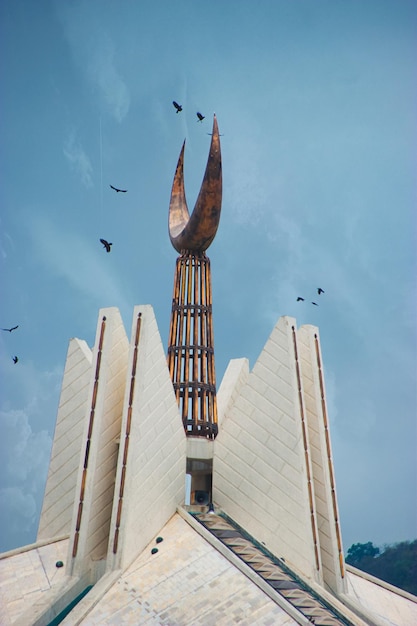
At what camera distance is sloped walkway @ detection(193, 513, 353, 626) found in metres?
12.6

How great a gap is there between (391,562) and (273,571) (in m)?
32.7

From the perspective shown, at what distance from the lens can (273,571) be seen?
45.8ft

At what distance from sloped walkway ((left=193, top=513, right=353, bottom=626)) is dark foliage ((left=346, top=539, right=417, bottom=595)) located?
2864cm

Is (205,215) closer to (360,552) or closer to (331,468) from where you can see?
(331,468)

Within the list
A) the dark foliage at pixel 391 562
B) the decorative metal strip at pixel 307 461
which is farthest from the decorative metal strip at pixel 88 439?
the dark foliage at pixel 391 562

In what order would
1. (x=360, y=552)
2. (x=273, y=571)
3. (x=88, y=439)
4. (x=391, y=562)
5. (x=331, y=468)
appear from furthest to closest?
(x=360, y=552)
(x=391, y=562)
(x=331, y=468)
(x=88, y=439)
(x=273, y=571)

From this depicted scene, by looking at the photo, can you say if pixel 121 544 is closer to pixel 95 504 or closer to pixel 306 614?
pixel 95 504

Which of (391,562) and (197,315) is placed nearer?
(197,315)

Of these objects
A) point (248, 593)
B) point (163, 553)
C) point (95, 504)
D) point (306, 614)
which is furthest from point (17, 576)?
point (306, 614)

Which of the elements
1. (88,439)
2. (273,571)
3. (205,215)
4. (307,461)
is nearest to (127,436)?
(88,439)

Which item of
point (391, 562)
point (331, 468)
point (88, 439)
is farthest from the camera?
point (391, 562)

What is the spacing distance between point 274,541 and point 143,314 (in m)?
5.62

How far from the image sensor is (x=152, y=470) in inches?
593

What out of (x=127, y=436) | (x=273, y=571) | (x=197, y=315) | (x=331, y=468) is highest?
(x=197, y=315)
